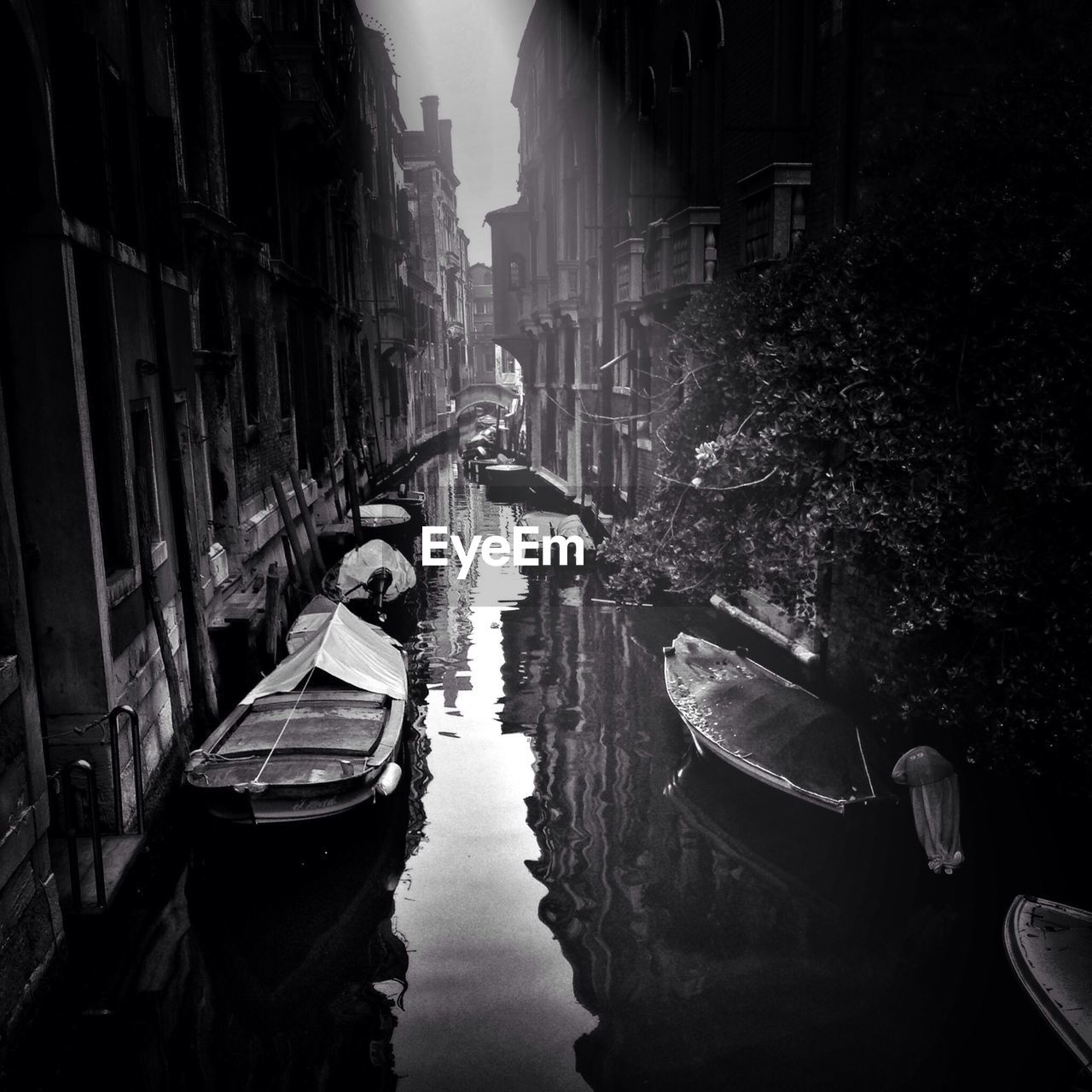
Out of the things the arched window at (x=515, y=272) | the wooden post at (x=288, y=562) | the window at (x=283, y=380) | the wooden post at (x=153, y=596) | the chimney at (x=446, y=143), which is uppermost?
the chimney at (x=446, y=143)

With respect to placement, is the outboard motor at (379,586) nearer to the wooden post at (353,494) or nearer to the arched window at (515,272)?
the wooden post at (353,494)

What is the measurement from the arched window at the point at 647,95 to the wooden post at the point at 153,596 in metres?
14.9

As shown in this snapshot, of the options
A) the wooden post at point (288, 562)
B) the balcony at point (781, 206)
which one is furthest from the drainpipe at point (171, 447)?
the balcony at point (781, 206)

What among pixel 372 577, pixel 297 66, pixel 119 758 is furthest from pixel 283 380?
pixel 119 758

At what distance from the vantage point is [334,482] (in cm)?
2420

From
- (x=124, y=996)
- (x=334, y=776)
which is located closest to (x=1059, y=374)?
(x=334, y=776)

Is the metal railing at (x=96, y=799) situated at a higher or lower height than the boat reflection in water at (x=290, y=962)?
higher

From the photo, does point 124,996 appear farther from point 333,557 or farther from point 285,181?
point 285,181

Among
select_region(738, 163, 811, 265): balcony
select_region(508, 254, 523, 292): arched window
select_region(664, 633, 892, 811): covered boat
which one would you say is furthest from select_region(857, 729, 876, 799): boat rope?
select_region(508, 254, 523, 292): arched window

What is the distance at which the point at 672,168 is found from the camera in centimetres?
1878

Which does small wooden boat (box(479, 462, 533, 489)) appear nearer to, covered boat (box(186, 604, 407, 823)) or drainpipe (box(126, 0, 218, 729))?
covered boat (box(186, 604, 407, 823))

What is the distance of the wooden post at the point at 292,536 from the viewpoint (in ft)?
52.4

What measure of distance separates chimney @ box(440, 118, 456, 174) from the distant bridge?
13.8 metres

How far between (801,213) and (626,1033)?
32.2 ft
